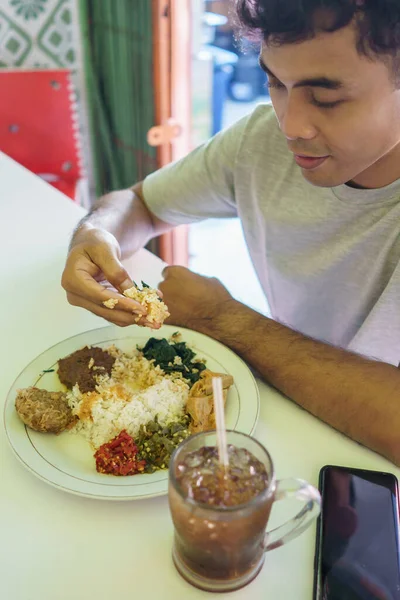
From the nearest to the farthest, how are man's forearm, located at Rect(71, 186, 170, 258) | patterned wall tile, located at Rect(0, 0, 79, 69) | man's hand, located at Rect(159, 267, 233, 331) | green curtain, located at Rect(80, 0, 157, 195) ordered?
man's hand, located at Rect(159, 267, 233, 331), man's forearm, located at Rect(71, 186, 170, 258), green curtain, located at Rect(80, 0, 157, 195), patterned wall tile, located at Rect(0, 0, 79, 69)

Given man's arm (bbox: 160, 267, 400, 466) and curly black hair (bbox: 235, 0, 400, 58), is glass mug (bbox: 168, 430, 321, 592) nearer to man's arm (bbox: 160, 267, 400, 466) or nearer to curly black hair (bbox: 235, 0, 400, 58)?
man's arm (bbox: 160, 267, 400, 466)

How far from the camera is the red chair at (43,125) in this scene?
2.69 metres

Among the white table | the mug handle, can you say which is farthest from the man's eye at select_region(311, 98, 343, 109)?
the mug handle

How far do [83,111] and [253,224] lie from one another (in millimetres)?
2047

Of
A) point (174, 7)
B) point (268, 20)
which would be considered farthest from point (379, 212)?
point (174, 7)

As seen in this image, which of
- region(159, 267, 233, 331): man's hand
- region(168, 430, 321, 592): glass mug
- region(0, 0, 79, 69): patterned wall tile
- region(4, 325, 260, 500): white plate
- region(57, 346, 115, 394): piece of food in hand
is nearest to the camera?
region(168, 430, 321, 592): glass mug

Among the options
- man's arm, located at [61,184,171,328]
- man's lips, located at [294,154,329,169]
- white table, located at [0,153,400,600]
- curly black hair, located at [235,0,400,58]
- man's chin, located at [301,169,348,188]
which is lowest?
white table, located at [0,153,400,600]

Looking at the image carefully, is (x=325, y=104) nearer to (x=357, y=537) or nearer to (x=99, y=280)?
(x=99, y=280)

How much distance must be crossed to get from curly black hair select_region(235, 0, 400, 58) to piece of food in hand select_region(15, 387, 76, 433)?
741mm

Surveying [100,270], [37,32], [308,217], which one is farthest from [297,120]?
[37,32]

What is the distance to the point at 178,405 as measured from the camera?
96 cm

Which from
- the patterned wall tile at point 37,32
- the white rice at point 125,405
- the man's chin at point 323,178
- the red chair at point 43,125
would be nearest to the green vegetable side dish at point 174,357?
the white rice at point 125,405

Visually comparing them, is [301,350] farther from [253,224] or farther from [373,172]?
[253,224]

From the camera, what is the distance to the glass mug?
2.16ft
